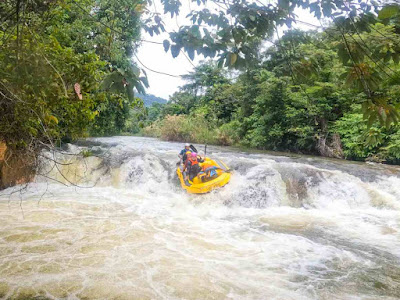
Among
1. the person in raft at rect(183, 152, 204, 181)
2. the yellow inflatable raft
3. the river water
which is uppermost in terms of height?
the person in raft at rect(183, 152, 204, 181)

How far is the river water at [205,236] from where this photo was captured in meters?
3.20

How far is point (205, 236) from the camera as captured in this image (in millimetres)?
4859

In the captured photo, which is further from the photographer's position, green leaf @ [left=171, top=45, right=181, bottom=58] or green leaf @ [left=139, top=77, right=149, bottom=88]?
green leaf @ [left=171, top=45, right=181, bottom=58]

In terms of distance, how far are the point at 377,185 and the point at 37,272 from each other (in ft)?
24.8

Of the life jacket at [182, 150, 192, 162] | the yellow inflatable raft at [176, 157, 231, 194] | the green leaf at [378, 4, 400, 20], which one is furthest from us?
the life jacket at [182, 150, 192, 162]

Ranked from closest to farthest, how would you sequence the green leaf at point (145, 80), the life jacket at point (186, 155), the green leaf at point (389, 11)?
the green leaf at point (389, 11)
the green leaf at point (145, 80)
the life jacket at point (186, 155)

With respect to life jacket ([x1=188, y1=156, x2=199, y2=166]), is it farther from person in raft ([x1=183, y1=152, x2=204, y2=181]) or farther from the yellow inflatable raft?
the yellow inflatable raft

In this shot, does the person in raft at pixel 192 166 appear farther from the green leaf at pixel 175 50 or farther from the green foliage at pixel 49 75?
the green leaf at pixel 175 50

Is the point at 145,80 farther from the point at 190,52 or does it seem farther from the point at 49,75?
the point at 49,75

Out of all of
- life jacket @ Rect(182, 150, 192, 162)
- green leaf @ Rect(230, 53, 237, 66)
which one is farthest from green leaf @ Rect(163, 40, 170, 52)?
life jacket @ Rect(182, 150, 192, 162)

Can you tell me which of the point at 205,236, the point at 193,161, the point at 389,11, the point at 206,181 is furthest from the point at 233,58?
the point at 193,161

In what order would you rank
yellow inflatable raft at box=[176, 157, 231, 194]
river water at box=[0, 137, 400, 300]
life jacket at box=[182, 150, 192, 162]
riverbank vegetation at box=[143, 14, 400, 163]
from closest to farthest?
riverbank vegetation at box=[143, 14, 400, 163] → river water at box=[0, 137, 400, 300] → yellow inflatable raft at box=[176, 157, 231, 194] → life jacket at box=[182, 150, 192, 162]

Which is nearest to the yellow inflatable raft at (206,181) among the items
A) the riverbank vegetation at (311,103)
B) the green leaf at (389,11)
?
the riverbank vegetation at (311,103)

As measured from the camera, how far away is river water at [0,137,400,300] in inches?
126
